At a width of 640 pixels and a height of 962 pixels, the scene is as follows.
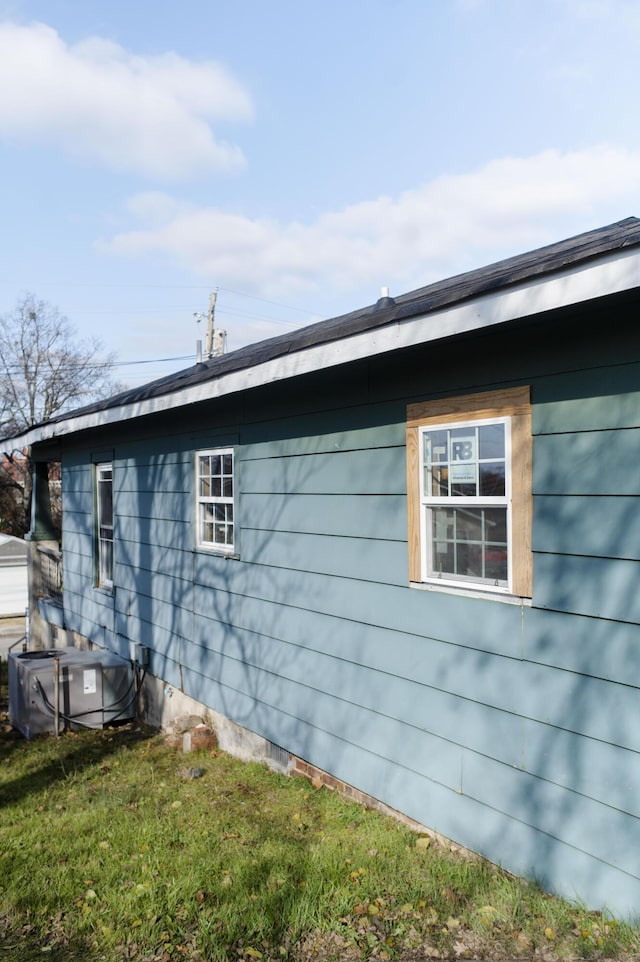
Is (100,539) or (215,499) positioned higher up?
(215,499)

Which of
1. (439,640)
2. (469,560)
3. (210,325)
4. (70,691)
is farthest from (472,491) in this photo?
A: (210,325)

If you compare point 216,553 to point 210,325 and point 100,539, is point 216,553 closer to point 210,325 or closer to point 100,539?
point 100,539

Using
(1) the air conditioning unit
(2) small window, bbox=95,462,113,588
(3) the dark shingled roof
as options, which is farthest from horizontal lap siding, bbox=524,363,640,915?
(2) small window, bbox=95,462,113,588

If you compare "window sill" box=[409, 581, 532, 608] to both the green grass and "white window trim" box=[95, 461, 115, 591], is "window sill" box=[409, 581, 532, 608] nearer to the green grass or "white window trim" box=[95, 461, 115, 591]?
the green grass

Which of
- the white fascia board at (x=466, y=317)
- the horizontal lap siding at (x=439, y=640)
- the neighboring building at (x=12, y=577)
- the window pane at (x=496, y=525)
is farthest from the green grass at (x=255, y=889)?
the neighboring building at (x=12, y=577)

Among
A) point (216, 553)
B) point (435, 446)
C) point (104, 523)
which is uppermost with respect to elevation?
point (435, 446)

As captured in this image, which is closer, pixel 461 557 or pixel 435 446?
pixel 461 557

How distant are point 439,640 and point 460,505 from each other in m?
0.82

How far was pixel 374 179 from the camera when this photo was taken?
22.3 m

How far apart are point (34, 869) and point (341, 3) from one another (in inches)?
335

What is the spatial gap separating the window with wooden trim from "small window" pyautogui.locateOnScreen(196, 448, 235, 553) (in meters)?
2.73

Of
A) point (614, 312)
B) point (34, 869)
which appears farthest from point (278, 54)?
point (34, 869)

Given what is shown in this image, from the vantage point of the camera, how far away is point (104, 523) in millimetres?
10203

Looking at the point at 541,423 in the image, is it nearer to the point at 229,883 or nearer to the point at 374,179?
the point at 229,883
